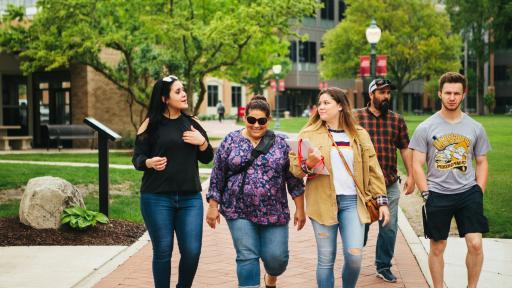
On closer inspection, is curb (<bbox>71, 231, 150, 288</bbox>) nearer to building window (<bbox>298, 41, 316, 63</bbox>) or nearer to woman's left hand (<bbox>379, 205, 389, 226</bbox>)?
woman's left hand (<bbox>379, 205, 389, 226</bbox>)

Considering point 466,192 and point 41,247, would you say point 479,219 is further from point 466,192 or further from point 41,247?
point 41,247

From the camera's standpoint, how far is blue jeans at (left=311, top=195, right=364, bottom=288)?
522 centimetres

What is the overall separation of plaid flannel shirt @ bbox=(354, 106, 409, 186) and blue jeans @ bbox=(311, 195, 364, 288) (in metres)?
1.50

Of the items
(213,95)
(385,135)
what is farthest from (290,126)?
(385,135)

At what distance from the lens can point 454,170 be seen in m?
5.54

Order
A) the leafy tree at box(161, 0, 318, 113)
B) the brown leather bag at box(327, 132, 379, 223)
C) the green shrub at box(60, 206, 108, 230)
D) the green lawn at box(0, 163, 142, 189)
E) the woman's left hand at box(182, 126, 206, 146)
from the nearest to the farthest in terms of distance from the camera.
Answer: the brown leather bag at box(327, 132, 379, 223)
the woman's left hand at box(182, 126, 206, 146)
the green shrub at box(60, 206, 108, 230)
the green lawn at box(0, 163, 142, 189)
the leafy tree at box(161, 0, 318, 113)

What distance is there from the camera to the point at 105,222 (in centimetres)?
930

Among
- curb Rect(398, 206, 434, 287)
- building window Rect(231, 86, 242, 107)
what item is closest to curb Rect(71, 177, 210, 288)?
curb Rect(398, 206, 434, 287)

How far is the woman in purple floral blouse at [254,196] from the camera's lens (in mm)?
5188

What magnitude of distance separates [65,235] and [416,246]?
4.18 meters

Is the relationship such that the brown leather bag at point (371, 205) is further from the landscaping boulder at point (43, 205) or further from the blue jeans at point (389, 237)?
the landscaping boulder at point (43, 205)

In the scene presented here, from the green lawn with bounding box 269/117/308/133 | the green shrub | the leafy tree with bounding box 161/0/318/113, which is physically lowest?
the green shrub

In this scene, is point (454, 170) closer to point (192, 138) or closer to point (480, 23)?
point (192, 138)

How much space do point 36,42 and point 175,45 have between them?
4257 mm
